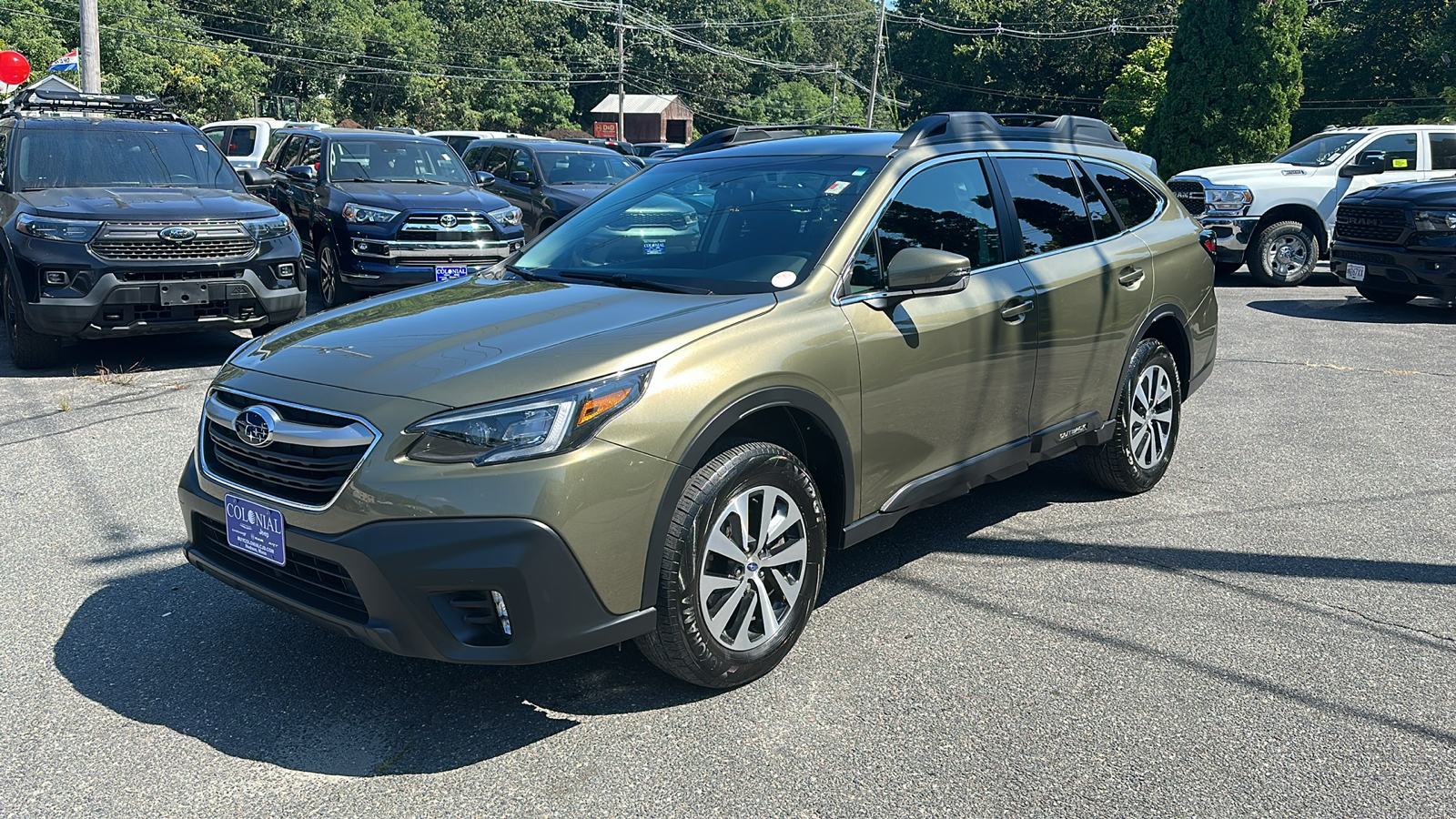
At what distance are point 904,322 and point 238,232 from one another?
6.03m

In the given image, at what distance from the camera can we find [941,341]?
4.27 metres

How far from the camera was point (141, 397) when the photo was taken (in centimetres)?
762

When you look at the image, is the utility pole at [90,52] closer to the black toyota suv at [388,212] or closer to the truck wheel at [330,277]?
the black toyota suv at [388,212]

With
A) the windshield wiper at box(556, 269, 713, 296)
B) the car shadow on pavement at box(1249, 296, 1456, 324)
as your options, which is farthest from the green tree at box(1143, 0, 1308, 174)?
the windshield wiper at box(556, 269, 713, 296)

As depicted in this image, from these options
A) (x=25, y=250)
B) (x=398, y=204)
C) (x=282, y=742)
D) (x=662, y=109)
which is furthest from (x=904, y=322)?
(x=662, y=109)

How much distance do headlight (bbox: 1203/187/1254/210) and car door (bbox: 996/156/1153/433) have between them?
389 inches

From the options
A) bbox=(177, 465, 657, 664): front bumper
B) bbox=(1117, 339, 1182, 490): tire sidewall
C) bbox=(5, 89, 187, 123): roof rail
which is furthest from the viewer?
bbox=(5, 89, 187, 123): roof rail

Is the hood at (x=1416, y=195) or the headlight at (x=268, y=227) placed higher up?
the hood at (x=1416, y=195)

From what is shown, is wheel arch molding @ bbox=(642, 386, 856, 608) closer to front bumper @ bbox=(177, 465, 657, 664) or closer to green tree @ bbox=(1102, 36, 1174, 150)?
front bumper @ bbox=(177, 465, 657, 664)

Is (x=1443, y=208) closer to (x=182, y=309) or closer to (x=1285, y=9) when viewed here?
(x=182, y=309)

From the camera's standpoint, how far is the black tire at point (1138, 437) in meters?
5.54

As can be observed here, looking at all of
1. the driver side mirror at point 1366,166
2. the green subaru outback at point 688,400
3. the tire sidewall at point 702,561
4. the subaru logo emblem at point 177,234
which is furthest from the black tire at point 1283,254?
the tire sidewall at point 702,561

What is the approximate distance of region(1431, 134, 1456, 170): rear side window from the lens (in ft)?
48.3

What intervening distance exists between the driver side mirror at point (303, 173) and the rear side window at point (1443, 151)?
13.4 meters
